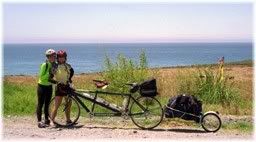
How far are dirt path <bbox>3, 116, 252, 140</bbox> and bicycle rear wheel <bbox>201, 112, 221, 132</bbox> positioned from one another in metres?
0.12

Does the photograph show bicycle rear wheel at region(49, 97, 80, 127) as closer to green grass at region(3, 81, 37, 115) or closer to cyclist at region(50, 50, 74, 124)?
cyclist at region(50, 50, 74, 124)

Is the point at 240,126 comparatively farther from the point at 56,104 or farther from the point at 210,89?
the point at 56,104

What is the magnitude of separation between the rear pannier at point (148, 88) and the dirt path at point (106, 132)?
2.42 feet

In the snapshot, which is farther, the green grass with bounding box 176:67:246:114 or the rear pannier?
the green grass with bounding box 176:67:246:114

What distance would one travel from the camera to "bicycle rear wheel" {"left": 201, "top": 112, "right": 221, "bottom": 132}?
10.2 meters

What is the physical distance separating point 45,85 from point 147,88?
2.12 meters

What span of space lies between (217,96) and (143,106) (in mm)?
4404

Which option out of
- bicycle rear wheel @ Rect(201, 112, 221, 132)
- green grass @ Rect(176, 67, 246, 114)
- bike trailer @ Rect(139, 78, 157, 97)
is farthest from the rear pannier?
green grass @ Rect(176, 67, 246, 114)

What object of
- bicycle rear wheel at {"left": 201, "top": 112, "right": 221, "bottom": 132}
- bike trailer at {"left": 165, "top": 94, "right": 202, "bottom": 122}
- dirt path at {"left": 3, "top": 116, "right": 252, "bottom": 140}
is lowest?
dirt path at {"left": 3, "top": 116, "right": 252, "bottom": 140}

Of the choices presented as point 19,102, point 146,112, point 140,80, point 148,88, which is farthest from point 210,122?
point 19,102

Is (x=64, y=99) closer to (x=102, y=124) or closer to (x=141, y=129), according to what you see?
(x=102, y=124)

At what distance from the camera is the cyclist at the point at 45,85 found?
1019 centimetres

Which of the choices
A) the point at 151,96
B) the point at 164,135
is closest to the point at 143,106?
the point at 151,96

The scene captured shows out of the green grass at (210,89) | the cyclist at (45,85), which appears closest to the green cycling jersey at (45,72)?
the cyclist at (45,85)
